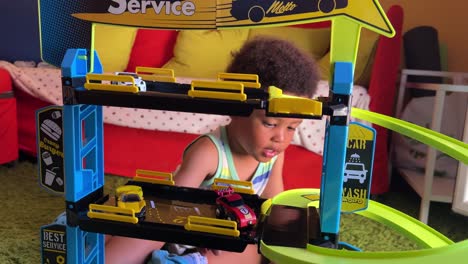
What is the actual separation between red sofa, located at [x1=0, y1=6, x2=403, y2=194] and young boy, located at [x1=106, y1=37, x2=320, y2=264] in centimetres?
49

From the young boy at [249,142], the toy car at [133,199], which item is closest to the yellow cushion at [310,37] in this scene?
the young boy at [249,142]

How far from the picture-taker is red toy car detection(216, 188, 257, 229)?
646 millimetres

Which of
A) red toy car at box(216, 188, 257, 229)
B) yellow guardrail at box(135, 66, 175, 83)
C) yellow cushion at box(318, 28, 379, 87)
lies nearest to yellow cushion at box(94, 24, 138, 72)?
yellow cushion at box(318, 28, 379, 87)

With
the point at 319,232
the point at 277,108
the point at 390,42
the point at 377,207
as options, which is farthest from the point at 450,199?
the point at 277,108

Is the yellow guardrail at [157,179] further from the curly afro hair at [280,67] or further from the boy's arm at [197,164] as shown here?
the curly afro hair at [280,67]

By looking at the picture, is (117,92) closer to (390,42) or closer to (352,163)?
(352,163)

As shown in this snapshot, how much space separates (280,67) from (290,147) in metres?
0.63

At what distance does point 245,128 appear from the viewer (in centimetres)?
99

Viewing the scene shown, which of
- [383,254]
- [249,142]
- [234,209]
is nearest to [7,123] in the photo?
[249,142]

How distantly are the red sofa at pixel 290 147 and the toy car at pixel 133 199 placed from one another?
0.90 metres

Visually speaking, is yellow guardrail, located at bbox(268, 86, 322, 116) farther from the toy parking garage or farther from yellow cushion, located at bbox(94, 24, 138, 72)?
yellow cushion, located at bbox(94, 24, 138, 72)

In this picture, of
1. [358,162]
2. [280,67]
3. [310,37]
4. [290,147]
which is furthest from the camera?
[310,37]

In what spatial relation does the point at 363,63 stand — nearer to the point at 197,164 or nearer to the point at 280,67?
the point at 280,67

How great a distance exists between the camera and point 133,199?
70 centimetres
